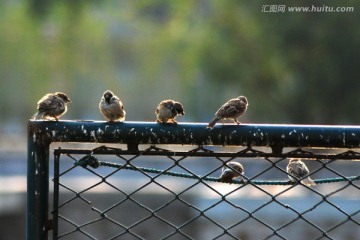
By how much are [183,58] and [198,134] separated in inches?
1425

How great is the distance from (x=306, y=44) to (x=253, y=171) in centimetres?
907

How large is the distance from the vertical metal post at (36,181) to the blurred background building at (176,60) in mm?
19516

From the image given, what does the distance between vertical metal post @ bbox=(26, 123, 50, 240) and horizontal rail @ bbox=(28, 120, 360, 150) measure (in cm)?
1

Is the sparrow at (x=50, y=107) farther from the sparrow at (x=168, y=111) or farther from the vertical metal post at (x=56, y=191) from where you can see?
the vertical metal post at (x=56, y=191)

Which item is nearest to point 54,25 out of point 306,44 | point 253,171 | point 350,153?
point 306,44

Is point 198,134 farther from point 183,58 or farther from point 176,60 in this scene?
point 176,60

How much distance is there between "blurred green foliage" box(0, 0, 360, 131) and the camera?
28562 millimetres

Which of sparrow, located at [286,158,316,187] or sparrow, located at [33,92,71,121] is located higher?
sparrow, located at [286,158,316,187]

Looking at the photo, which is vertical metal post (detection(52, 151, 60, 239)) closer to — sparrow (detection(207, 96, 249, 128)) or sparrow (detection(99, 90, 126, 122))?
sparrow (detection(99, 90, 126, 122))

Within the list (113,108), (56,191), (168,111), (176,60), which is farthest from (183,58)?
(56,191)

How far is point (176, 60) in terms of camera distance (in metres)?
43.3

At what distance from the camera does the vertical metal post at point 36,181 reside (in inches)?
77.4

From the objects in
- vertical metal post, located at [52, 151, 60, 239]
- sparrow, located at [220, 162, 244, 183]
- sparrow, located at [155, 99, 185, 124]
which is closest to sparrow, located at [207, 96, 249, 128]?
sparrow, located at [155, 99, 185, 124]

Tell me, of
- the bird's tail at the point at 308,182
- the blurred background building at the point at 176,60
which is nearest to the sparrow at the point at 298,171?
the bird's tail at the point at 308,182
